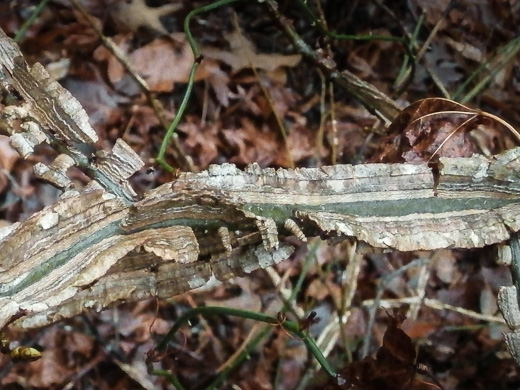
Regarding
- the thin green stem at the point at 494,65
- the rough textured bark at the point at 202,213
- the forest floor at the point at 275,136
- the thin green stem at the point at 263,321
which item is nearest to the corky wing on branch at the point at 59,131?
Result: the rough textured bark at the point at 202,213

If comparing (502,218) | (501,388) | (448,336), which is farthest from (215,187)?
(501,388)

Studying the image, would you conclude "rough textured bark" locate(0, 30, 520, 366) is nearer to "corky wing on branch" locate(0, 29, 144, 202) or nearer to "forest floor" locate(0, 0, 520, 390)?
"corky wing on branch" locate(0, 29, 144, 202)

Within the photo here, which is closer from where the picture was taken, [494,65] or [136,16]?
[136,16]

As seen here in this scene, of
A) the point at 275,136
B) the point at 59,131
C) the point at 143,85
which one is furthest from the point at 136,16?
the point at 59,131

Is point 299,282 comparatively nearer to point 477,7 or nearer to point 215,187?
point 215,187

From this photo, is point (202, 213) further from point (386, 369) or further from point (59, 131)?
point (386, 369)

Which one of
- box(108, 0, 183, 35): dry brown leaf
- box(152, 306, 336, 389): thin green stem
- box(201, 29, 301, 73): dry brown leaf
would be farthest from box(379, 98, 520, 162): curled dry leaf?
box(108, 0, 183, 35): dry brown leaf
